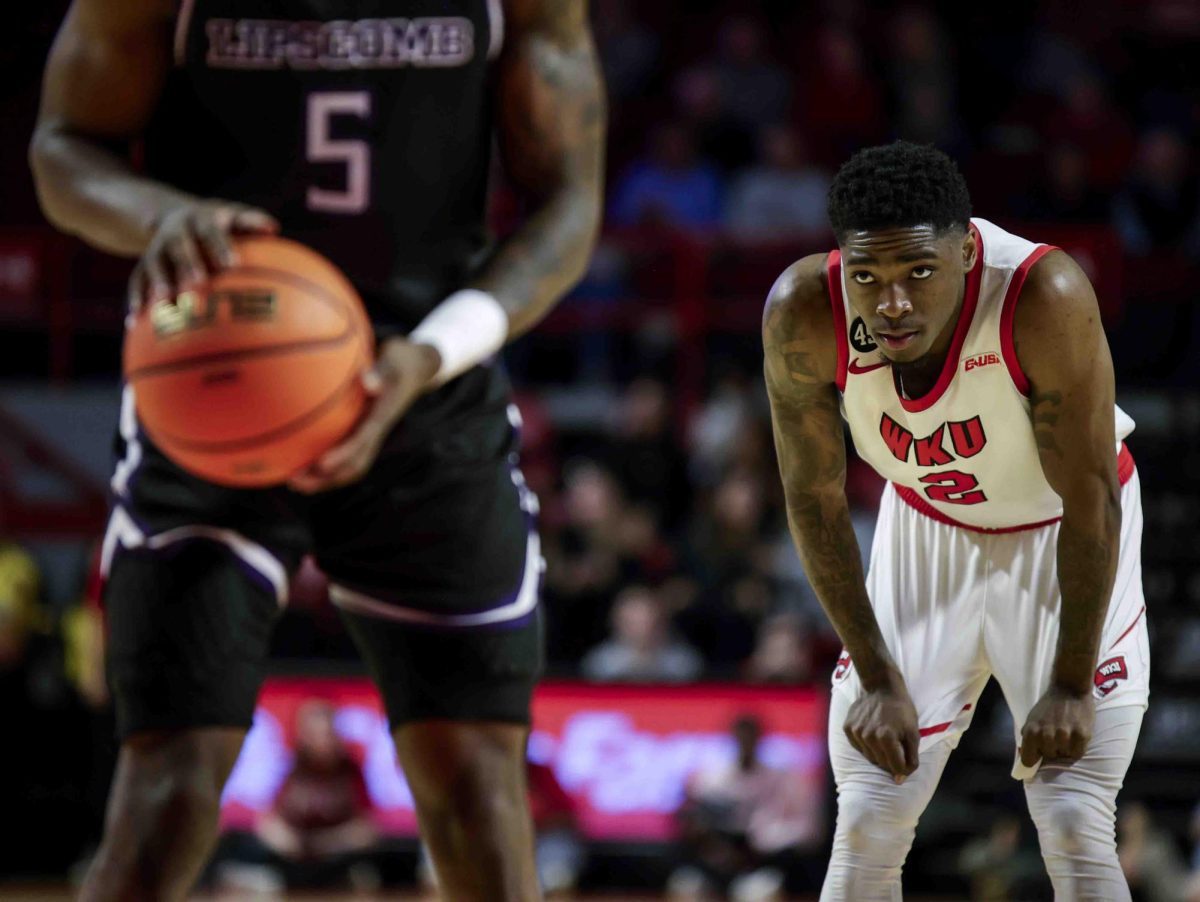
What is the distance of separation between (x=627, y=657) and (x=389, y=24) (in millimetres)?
6256

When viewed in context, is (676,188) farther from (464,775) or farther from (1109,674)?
(464,775)

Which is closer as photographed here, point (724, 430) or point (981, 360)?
point (981, 360)

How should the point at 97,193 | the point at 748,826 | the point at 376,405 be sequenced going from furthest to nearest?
1. the point at 748,826
2. the point at 97,193
3. the point at 376,405

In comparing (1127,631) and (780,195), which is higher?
(780,195)

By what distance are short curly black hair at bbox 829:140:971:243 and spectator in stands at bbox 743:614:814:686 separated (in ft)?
17.5

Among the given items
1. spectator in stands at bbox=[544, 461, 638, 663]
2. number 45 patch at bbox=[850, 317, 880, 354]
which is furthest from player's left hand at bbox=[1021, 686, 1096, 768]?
spectator in stands at bbox=[544, 461, 638, 663]

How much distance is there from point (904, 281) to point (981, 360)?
0.91 ft

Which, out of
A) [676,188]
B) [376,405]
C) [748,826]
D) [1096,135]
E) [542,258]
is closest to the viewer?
[376,405]

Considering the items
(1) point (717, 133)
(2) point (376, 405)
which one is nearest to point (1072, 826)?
(2) point (376, 405)

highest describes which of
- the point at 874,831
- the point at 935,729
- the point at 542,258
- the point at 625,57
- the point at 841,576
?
the point at 625,57

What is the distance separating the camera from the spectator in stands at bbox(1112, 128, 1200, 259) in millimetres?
11320

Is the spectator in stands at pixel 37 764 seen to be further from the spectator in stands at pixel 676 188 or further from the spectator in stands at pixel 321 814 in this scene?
the spectator in stands at pixel 676 188

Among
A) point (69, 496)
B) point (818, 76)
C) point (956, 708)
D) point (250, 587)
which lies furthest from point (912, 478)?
point (818, 76)

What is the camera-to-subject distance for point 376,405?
2.69 metres
